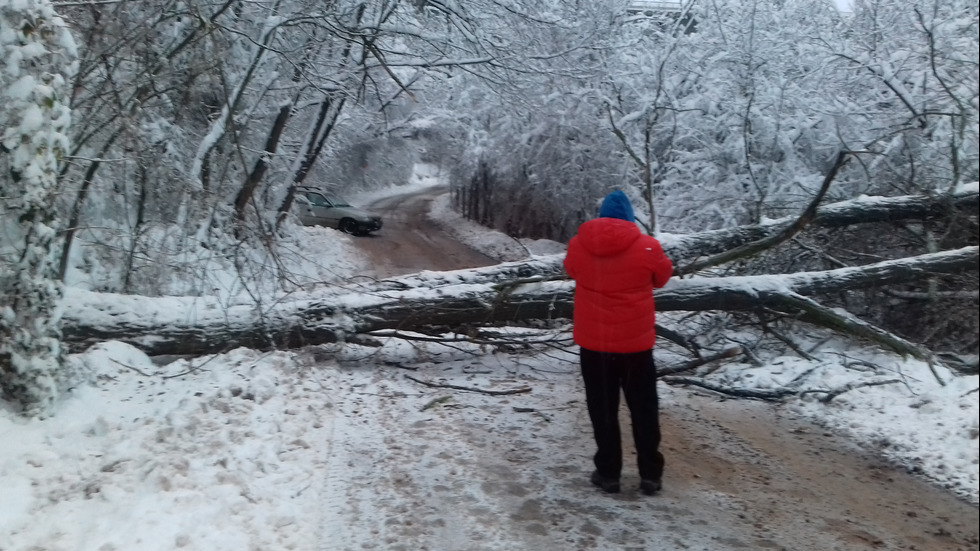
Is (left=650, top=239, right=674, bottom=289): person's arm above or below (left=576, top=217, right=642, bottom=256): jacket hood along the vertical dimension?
below

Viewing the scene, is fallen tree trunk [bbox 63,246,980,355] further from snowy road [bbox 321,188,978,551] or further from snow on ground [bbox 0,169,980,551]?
snowy road [bbox 321,188,978,551]

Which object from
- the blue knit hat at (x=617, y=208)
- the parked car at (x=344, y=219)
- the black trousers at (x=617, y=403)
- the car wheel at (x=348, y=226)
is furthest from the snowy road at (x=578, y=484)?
the car wheel at (x=348, y=226)

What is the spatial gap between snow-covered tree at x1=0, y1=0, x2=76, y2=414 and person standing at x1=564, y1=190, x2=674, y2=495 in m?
3.33

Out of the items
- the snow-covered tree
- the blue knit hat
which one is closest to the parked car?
the snow-covered tree

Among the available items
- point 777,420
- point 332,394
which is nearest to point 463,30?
point 332,394

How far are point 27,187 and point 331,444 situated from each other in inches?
98.7

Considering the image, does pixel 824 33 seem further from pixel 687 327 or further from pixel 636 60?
pixel 687 327

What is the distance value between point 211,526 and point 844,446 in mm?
4123

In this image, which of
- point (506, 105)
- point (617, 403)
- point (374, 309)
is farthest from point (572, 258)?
point (506, 105)

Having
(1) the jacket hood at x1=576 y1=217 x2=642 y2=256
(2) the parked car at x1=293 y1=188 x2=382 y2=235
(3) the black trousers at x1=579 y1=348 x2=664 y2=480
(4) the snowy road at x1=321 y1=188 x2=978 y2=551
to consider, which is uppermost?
(1) the jacket hood at x1=576 y1=217 x2=642 y2=256

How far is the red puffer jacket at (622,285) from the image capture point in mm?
4438

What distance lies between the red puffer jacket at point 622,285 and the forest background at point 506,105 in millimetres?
1428

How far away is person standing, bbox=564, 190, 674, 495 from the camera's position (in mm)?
4449

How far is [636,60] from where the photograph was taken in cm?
1440
